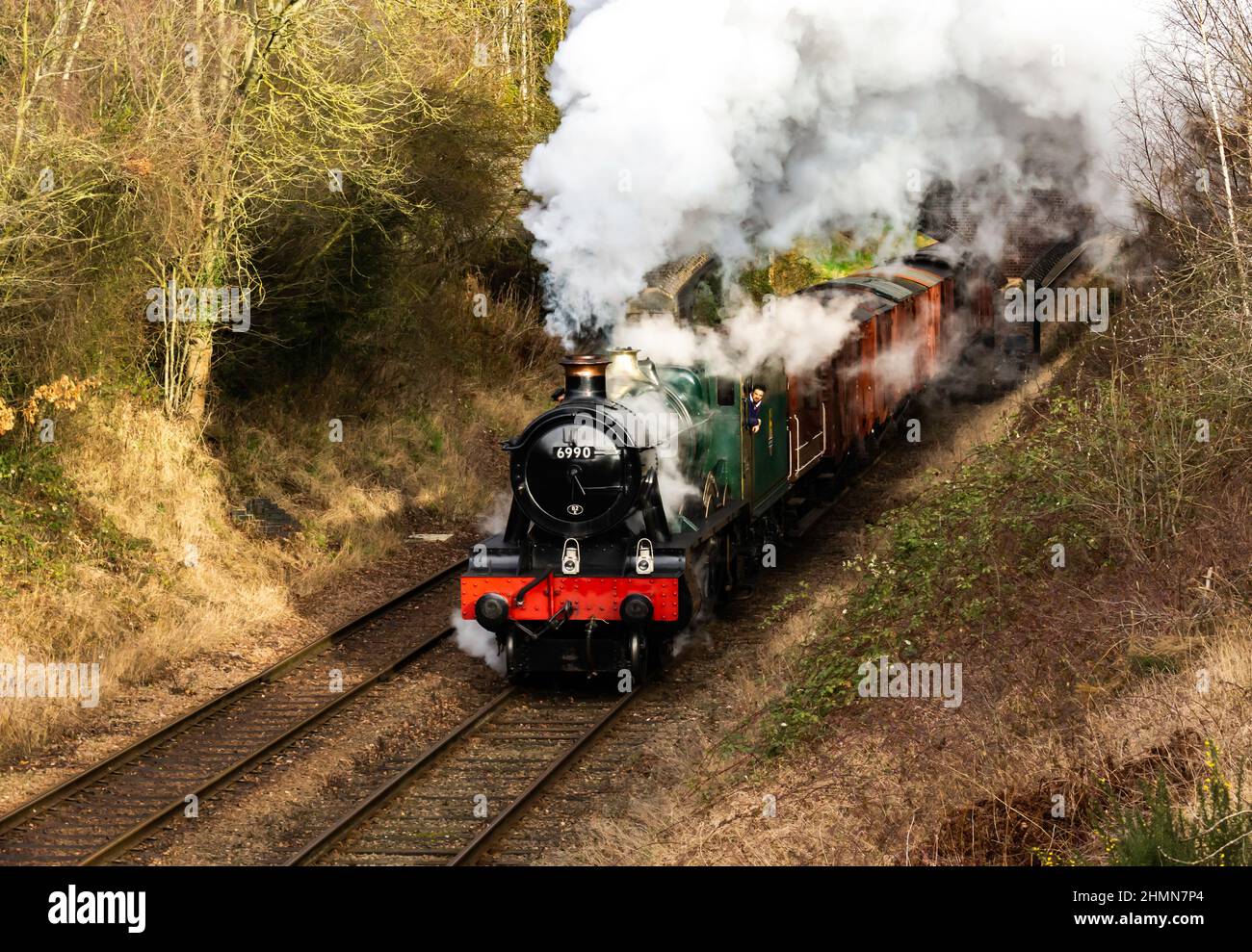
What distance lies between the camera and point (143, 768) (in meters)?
9.73

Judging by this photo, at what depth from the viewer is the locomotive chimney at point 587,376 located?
35.4 feet

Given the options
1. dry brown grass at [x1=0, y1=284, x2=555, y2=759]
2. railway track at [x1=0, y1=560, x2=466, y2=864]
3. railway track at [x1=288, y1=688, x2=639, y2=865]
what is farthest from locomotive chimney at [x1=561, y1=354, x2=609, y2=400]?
dry brown grass at [x1=0, y1=284, x2=555, y2=759]

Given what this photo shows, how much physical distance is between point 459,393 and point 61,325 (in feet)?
30.5

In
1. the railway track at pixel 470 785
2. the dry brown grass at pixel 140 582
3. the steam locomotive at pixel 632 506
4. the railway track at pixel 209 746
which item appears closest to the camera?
the railway track at pixel 470 785

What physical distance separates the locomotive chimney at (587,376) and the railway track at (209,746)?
9.77 feet

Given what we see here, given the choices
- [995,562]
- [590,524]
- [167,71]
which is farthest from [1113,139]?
[167,71]

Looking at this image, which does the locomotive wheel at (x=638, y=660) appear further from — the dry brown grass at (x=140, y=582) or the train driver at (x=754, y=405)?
the dry brown grass at (x=140, y=582)

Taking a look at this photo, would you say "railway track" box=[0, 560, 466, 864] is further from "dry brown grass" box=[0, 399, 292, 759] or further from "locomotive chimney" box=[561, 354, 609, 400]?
"locomotive chimney" box=[561, 354, 609, 400]

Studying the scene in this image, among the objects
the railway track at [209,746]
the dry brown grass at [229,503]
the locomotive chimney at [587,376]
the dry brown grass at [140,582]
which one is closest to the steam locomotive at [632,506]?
the locomotive chimney at [587,376]

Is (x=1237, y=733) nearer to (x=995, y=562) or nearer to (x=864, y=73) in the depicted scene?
(x=995, y=562)

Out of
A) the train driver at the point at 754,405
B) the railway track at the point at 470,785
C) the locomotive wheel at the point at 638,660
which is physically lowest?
the railway track at the point at 470,785

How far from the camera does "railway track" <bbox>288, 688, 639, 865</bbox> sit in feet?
26.9

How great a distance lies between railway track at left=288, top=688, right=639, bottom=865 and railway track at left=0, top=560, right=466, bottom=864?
1139mm

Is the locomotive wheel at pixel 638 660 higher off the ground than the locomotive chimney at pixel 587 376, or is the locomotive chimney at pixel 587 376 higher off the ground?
the locomotive chimney at pixel 587 376
